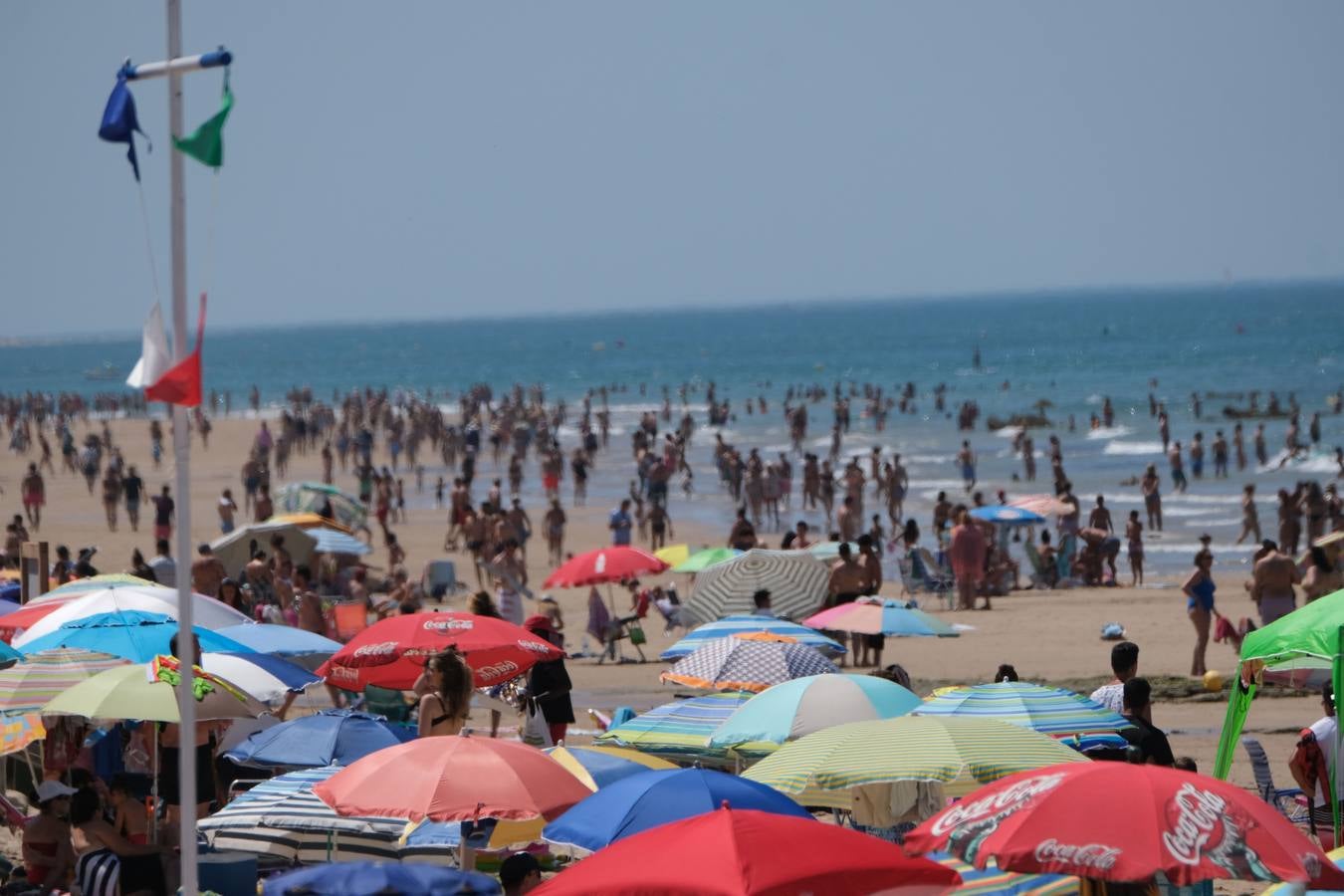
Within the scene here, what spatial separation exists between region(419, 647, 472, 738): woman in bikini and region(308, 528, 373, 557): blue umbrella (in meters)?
12.5

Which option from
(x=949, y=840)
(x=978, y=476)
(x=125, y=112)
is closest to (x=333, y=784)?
(x=949, y=840)

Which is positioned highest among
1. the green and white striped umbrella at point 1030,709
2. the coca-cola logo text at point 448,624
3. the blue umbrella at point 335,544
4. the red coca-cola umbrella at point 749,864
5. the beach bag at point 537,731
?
the red coca-cola umbrella at point 749,864

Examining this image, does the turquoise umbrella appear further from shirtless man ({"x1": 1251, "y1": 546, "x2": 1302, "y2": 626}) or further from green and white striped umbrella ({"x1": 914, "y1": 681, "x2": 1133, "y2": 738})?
shirtless man ({"x1": 1251, "y1": 546, "x2": 1302, "y2": 626})

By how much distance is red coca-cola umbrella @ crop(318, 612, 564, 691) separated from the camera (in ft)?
32.5

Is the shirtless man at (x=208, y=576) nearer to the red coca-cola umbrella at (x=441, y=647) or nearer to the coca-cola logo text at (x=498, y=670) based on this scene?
the red coca-cola umbrella at (x=441, y=647)

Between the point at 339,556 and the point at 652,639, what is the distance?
5.91 metres

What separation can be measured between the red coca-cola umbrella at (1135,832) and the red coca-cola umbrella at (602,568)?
10021 millimetres

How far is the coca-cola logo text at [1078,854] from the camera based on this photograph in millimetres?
5207

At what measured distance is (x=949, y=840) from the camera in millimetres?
5625

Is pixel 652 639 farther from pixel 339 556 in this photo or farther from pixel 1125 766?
pixel 1125 766

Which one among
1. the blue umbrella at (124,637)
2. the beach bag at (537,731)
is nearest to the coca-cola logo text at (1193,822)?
the beach bag at (537,731)

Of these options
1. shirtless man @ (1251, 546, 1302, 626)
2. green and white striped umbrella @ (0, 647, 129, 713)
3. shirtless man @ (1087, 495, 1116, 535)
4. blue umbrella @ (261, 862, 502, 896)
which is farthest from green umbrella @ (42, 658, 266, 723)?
shirtless man @ (1087, 495, 1116, 535)

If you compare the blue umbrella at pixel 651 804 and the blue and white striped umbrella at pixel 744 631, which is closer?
the blue umbrella at pixel 651 804

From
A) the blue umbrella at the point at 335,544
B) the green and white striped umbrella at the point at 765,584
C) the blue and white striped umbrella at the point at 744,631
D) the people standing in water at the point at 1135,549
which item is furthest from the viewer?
the people standing in water at the point at 1135,549
